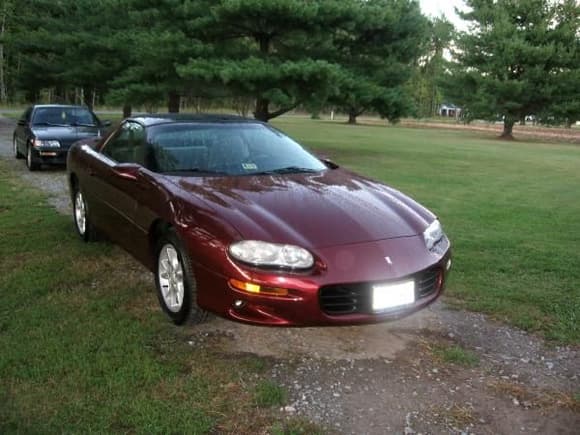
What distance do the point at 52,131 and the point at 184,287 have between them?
8762 mm

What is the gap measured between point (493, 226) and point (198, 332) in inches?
200

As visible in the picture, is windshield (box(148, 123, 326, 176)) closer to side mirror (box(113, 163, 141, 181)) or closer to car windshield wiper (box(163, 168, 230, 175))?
car windshield wiper (box(163, 168, 230, 175))

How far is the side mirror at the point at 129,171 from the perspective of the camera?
4391mm

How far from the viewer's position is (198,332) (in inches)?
154

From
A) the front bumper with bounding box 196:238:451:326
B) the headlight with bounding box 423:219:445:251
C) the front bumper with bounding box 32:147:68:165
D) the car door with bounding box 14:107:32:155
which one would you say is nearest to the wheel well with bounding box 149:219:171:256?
the front bumper with bounding box 196:238:451:326

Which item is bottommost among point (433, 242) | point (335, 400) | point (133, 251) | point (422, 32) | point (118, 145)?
point (335, 400)

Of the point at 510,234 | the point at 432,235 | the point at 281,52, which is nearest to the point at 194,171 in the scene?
the point at 432,235

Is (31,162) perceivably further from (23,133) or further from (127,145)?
(127,145)

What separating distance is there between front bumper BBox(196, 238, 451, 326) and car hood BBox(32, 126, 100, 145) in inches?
345

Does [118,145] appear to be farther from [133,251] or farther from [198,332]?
[198,332]

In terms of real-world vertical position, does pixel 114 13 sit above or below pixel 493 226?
above

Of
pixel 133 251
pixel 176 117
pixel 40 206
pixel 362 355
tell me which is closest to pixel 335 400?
pixel 362 355

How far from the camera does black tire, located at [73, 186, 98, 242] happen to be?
19.1 feet

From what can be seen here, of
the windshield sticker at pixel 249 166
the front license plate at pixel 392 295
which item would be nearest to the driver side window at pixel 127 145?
the windshield sticker at pixel 249 166
